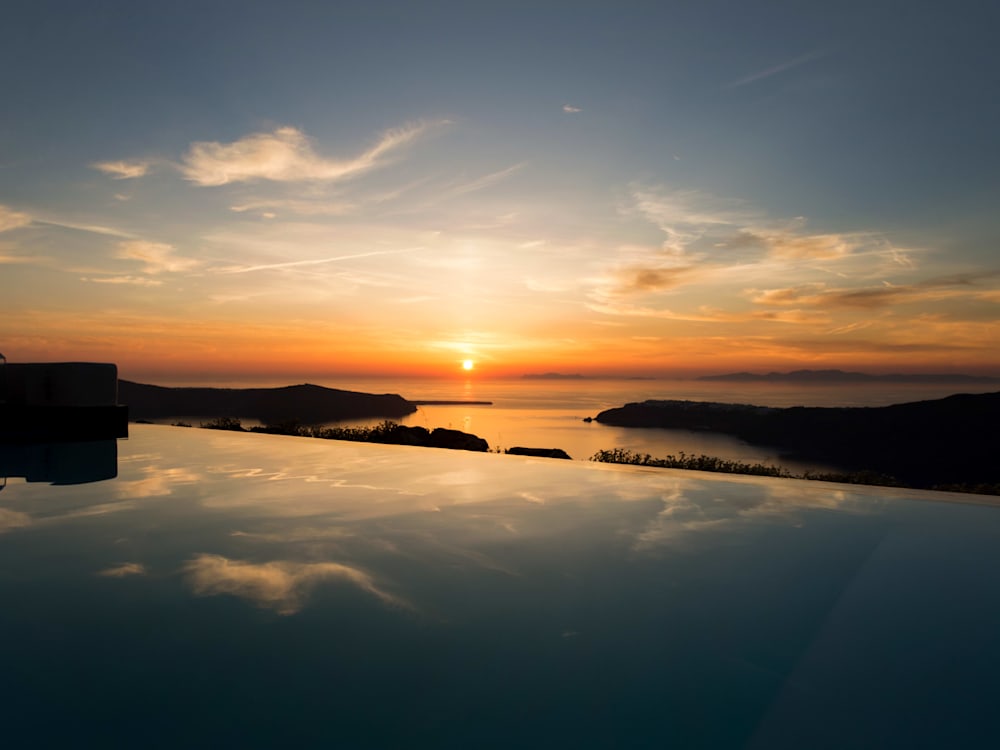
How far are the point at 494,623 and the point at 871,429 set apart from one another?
39467mm

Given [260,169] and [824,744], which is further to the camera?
[260,169]

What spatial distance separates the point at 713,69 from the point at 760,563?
841 cm

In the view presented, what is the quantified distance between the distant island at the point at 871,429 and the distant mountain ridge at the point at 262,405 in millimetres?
16410

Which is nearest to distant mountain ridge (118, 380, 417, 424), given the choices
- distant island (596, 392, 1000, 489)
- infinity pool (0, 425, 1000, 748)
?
infinity pool (0, 425, 1000, 748)

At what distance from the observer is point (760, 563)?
155 inches

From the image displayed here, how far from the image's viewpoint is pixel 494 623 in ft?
9.46

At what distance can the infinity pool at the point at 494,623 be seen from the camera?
80.1 inches

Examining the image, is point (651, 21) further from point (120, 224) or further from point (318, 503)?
point (120, 224)

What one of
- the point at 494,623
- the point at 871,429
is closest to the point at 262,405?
the point at 494,623

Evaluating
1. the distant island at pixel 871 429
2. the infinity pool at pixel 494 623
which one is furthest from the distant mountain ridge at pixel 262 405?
the distant island at pixel 871 429

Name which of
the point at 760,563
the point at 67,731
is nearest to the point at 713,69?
the point at 760,563

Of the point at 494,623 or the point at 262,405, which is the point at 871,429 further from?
the point at 494,623

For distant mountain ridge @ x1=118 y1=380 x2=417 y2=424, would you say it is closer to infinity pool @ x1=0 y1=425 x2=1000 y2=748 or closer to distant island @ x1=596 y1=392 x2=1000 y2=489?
infinity pool @ x1=0 y1=425 x2=1000 y2=748

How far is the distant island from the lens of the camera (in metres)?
25.8
